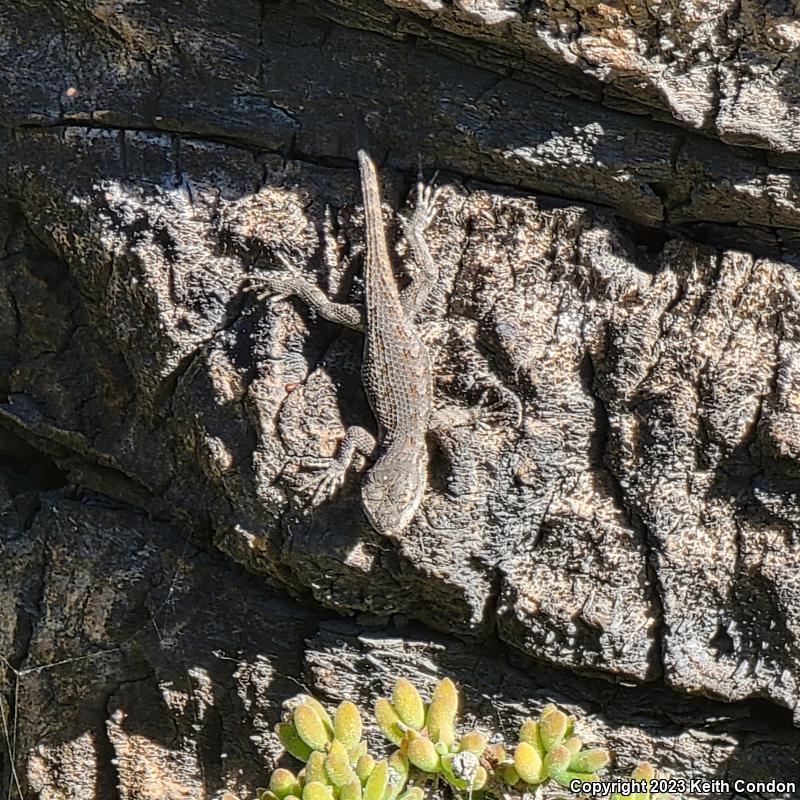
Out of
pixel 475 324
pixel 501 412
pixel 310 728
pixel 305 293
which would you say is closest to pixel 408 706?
pixel 310 728

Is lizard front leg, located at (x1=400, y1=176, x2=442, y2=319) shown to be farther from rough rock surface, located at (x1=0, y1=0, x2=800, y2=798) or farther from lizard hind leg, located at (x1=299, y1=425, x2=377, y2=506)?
lizard hind leg, located at (x1=299, y1=425, x2=377, y2=506)

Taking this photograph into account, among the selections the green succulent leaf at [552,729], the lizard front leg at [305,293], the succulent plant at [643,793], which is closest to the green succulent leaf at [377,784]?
the green succulent leaf at [552,729]

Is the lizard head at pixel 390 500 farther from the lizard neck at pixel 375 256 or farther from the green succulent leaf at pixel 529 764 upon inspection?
the green succulent leaf at pixel 529 764

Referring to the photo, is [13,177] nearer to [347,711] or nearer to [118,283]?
[118,283]

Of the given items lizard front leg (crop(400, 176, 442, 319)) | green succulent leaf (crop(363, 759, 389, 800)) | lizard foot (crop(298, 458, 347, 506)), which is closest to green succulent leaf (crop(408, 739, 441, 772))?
green succulent leaf (crop(363, 759, 389, 800))

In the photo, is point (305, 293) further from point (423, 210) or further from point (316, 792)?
point (316, 792)

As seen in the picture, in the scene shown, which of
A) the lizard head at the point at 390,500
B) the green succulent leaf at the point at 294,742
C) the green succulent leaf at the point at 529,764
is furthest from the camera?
the lizard head at the point at 390,500

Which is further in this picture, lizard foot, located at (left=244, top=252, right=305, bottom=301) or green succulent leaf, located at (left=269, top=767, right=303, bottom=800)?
lizard foot, located at (left=244, top=252, right=305, bottom=301)
